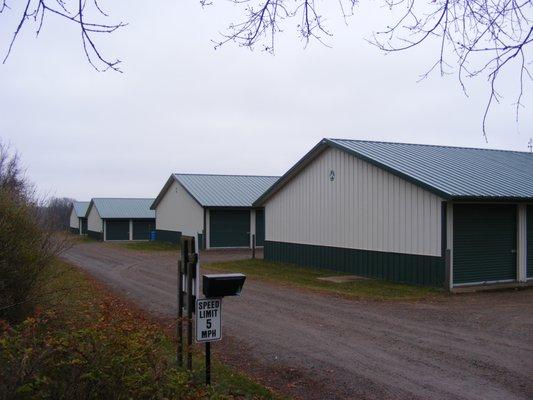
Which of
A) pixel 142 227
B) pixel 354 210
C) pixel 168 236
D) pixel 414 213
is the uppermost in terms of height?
pixel 354 210

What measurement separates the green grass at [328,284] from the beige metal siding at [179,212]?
41.8 ft

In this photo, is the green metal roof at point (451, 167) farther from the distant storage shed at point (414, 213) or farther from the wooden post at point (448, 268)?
the wooden post at point (448, 268)

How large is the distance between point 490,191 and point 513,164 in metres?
6.63

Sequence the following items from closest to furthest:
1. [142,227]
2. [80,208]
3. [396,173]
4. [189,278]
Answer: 1. [189,278]
2. [396,173]
3. [142,227]
4. [80,208]

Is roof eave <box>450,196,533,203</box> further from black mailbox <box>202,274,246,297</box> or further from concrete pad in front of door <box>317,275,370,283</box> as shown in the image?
black mailbox <box>202,274,246,297</box>

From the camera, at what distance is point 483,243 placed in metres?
18.2

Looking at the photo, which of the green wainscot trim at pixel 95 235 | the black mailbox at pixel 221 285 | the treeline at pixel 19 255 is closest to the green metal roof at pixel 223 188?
the green wainscot trim at pixel 95 235

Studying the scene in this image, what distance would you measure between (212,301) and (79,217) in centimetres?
6819

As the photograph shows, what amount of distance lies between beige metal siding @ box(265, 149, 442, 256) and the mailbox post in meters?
12.2

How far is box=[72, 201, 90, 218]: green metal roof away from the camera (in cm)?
7238

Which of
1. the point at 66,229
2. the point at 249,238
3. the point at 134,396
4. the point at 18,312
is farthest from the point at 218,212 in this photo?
the point at 134,396

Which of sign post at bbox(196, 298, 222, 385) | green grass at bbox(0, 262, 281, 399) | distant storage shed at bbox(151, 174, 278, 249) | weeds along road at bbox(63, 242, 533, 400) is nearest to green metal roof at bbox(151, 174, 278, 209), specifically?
distant storage shed at bbox(151, 174, 278, 249)

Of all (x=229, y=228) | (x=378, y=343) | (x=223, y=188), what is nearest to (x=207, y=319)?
(x=378, y=343)

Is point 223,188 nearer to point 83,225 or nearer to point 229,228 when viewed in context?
point 229,228
